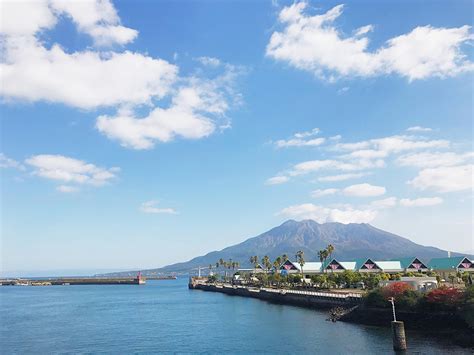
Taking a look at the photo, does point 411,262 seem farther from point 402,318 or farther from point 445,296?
point 445,296

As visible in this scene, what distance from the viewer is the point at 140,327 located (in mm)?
80375

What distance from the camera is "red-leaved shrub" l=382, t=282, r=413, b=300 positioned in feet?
224

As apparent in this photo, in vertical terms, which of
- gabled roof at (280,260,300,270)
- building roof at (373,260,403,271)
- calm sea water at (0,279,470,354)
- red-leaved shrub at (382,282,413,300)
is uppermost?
gabled roof at (280,260,300,270)

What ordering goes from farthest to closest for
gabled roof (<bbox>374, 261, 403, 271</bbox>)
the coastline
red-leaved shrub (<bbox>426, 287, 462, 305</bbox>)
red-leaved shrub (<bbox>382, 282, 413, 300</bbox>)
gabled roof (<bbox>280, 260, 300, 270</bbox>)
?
1. gabled roof (<bbox>280, 260, 300, 270</bbox>)
2. gabled roof (<bbox>374, 261, 403, 271</bbox>)
3. red-leaved shrub (<bbox>382, 282, 413, 300</bbox>)
4. red-leaved shrub (<bbox>426, 287, 462, 305</bbox>)
5. the coastline

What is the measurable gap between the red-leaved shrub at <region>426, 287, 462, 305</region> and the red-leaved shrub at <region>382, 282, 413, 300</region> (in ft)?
15.7

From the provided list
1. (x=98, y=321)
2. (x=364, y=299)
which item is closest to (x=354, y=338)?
(x=364, y=299)

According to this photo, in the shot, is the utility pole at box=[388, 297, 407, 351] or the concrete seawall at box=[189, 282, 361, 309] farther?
the concrete seawall at box=[189, 282, 361, 309]

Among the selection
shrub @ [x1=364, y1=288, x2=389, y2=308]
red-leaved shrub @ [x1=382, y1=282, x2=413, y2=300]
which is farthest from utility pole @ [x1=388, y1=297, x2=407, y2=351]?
shrub @ [x1=364, y1=288, x2=389, y2=308]

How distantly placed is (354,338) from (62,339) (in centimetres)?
4411

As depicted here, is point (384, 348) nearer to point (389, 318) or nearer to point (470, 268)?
point (389, 318)

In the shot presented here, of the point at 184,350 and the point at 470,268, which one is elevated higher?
the point at 470,268

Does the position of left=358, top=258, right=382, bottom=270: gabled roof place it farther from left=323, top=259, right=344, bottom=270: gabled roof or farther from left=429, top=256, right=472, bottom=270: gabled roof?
left=429, top=256, right=472, bottom=270: gabled roof

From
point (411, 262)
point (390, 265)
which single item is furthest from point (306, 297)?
point (411, 262)

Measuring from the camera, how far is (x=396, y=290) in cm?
6900
